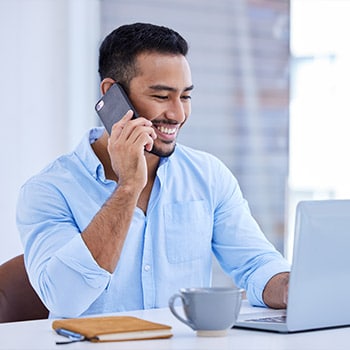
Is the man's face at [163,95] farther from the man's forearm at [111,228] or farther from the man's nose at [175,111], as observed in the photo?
the man's forearm at [111,228]

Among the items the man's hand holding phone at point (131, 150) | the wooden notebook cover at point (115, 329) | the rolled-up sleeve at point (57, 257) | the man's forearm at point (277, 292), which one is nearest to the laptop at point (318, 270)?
the wooden notebook cover at point (115, 329)

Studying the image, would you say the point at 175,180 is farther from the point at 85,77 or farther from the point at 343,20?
the point at 343,20

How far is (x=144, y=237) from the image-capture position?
2139mm

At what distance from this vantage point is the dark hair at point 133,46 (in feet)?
7.36

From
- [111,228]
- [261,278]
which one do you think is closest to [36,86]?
[111,228]

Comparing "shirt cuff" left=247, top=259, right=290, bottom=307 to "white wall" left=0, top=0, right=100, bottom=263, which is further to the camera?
"white wall" left=0, top=0, right=100, bottom=263

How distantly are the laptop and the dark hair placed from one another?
0.90m

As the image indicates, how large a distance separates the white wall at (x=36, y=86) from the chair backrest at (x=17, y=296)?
0.75 metres

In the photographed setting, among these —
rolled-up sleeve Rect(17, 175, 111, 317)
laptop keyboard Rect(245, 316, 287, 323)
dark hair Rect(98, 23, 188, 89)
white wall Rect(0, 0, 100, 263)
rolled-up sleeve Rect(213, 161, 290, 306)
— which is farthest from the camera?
white wall Rect(0, 0, 100, 263)

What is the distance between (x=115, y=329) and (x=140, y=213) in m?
0.76

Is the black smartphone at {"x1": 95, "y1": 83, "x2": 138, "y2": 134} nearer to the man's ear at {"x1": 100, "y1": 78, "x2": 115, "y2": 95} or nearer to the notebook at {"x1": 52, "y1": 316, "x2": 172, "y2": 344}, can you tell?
the man's ear at {"x1": 100, "y1": 78, "x2": 115, "y2": 95}

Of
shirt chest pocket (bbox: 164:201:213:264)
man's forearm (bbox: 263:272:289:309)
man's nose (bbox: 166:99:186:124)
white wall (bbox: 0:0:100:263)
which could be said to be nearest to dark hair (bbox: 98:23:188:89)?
man's nose (bbox: 166:99:186:124)

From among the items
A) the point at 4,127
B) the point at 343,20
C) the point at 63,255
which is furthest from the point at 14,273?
the point at 343,20

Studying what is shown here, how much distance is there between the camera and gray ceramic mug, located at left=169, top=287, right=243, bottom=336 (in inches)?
55.8
